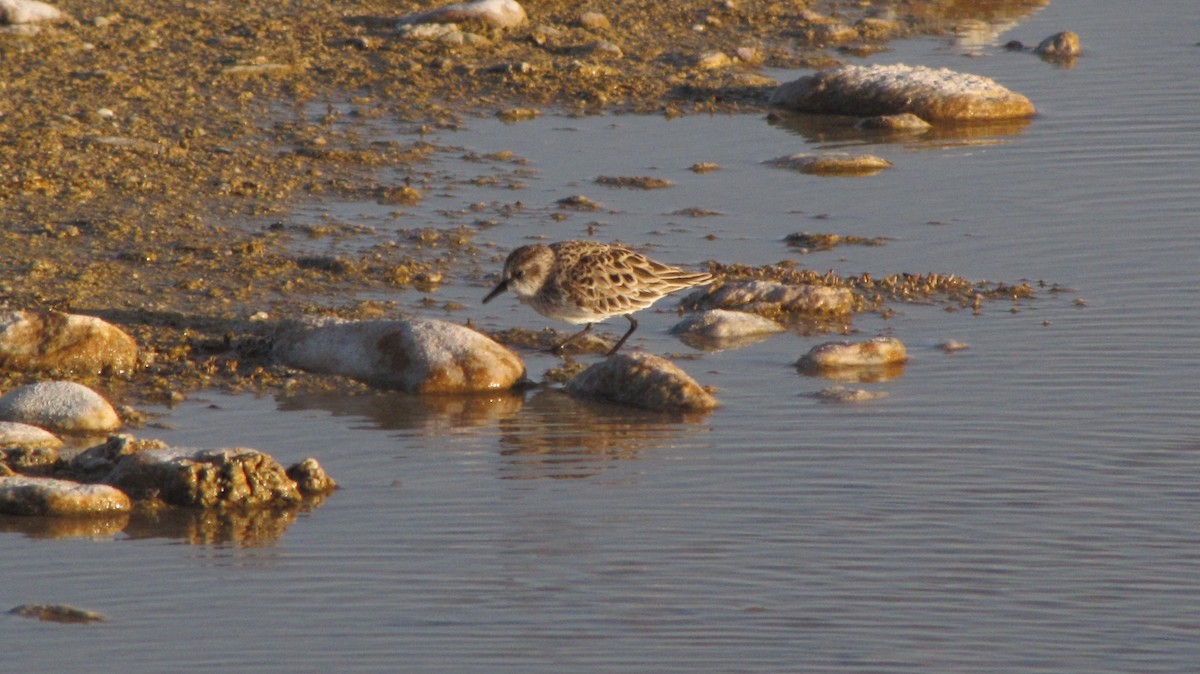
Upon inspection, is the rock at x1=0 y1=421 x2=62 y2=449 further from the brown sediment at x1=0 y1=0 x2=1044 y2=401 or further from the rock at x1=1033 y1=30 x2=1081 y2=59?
the rock at x1=1033 y1=30 x2=1081 y2=59

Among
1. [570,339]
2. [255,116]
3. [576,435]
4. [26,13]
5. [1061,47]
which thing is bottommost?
[576,435]

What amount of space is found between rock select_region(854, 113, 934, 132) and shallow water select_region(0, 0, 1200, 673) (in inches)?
95.6

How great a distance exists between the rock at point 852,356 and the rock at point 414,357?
5.14 feet

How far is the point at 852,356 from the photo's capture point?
381 inches

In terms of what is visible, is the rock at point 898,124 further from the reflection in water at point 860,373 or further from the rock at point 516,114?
the reflection in water at point 860,373

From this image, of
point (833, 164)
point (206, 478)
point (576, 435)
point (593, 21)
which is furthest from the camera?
point (593, 21)

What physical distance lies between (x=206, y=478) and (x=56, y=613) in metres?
1.27

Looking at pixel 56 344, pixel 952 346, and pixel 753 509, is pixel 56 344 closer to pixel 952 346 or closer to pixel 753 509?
pixel 753 509

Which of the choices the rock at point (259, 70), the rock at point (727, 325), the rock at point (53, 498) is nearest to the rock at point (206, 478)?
the rock at point (53, 498)

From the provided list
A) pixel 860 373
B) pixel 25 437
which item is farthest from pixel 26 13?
pixel 860 373

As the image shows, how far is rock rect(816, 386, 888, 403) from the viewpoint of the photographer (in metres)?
9.09

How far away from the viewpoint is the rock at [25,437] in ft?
25.9

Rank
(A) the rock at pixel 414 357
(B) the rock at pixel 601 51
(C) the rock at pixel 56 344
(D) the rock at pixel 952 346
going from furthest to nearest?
(B) the rock at pixel 601 51, (D) the rock at pixel 952 346, (A) the rock at pixel 414 357, (C) the rock at pixel 56 344

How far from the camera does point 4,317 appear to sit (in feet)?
30.6
